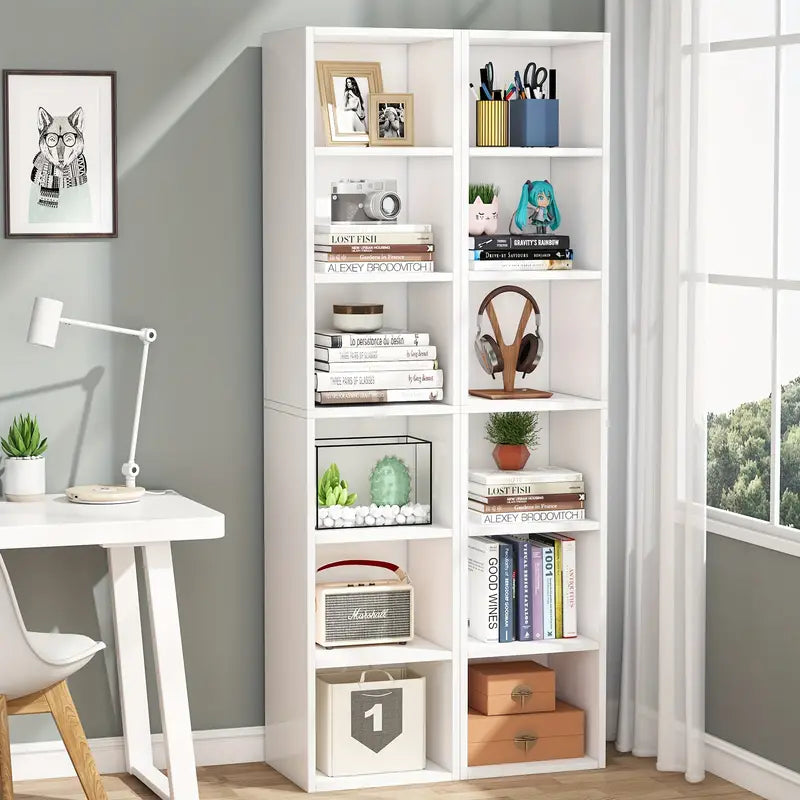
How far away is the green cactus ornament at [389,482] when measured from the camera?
13.6 ft

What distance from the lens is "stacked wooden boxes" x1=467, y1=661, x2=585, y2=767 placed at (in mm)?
4203

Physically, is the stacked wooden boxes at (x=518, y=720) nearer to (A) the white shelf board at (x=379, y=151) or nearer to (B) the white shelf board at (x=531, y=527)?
(B) the white shelf board at (x=531, y=527)

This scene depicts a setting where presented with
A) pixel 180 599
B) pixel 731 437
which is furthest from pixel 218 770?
pixel 731 437

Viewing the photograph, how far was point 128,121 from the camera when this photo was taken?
4129 mm

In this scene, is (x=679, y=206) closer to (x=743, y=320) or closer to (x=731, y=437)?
(x=743, y=320)

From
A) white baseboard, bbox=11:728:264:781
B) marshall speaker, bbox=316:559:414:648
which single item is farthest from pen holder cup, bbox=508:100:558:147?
white baseboard, bbox=11:728:264:781

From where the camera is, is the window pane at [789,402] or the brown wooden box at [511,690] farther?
the brown wooden box at [511,690]

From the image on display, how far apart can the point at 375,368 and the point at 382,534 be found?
1.51 ft

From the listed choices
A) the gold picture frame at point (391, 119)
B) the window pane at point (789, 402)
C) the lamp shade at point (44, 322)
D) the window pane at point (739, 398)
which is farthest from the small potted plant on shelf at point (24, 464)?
the window pane at point (789, 402)

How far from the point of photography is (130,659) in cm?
412

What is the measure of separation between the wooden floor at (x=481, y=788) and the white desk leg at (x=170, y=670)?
9.2 inches

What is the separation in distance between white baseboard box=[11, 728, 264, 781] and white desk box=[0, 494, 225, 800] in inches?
2.8

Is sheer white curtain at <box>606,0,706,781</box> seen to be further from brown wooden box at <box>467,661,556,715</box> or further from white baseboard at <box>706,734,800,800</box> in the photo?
brown wooden box at <box>467,661,556,715</box>

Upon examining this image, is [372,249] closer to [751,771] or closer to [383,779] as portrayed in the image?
[383,779]
